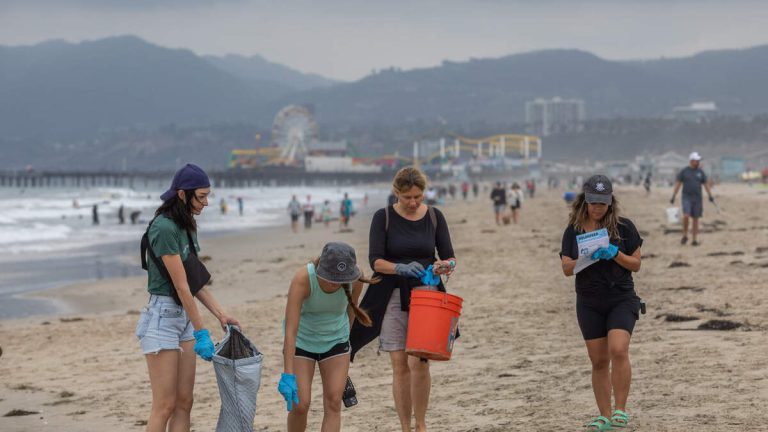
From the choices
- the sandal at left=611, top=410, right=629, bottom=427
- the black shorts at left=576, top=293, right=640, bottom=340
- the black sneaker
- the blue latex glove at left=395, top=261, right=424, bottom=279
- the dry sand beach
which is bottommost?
the dry sand beach

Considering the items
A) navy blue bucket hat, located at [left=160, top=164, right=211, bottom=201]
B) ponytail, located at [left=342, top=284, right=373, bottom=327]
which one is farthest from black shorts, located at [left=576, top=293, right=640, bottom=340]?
navy blue bucket hat, located at [left=160, top=164, right=211, bottom=201]

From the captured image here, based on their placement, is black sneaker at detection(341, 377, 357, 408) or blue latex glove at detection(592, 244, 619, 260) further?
blue latex glove at detection(592, 244, 619, 260)

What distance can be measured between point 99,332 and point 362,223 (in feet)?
98.5

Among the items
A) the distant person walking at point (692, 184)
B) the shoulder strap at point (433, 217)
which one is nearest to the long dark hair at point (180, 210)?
the shoulder strap at point (433, 217)

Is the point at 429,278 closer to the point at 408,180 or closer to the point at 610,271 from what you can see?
the point at 408,180

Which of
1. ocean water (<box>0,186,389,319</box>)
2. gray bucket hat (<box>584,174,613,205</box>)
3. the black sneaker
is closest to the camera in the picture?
the black sneaker

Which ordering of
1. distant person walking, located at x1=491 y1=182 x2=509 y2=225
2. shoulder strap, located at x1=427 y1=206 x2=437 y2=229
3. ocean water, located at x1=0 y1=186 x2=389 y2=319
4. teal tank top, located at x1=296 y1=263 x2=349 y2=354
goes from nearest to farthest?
teal tank top, located at x1=296 y1=263 x2=349 y2=354
shoulder strap, located at x1=427 y1=206 x2=437 y2=229
ocean water, located at x1=0 y1=186 x2=389 y2=319
distant person walking, located at x1=491 y1=182 x2=509 y2=225

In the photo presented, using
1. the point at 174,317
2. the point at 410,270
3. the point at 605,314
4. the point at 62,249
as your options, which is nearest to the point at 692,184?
the point at 605,314

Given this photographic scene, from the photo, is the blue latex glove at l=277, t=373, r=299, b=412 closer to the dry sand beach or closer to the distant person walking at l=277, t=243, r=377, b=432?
the distant person walking at l=277, t=243, r=377, b=432

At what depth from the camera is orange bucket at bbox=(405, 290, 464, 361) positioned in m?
5.55

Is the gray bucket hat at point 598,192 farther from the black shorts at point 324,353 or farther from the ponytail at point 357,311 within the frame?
the black shorts at point 324,353

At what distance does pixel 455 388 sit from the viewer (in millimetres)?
7719

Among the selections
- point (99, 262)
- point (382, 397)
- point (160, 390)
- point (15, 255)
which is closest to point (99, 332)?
point (382, 397)

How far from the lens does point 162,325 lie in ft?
16.2
